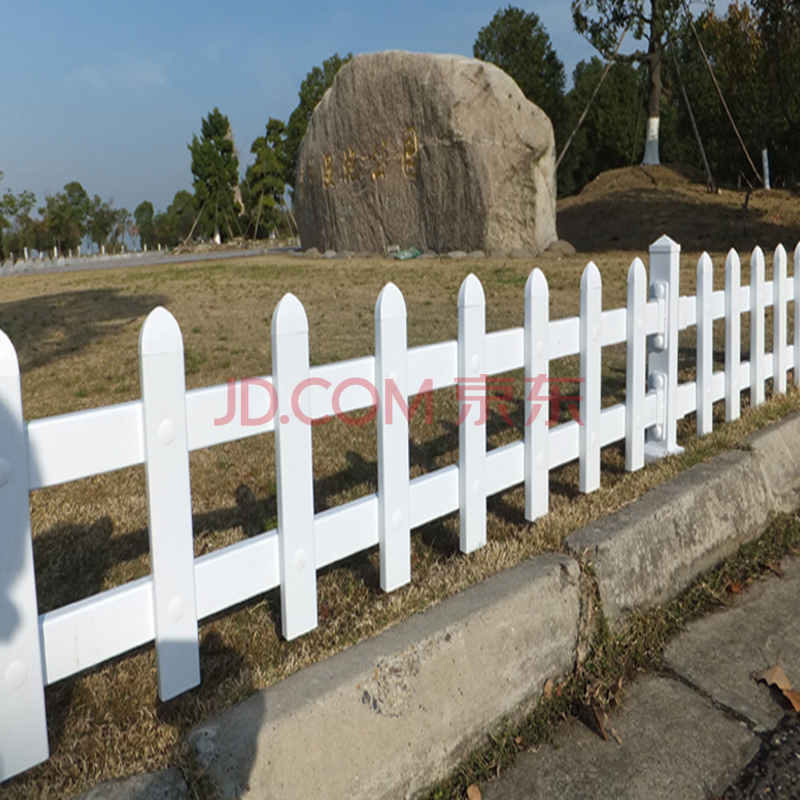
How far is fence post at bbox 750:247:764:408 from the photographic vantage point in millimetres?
4059

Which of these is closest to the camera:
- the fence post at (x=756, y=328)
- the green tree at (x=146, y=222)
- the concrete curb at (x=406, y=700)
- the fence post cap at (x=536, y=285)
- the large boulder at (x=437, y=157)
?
the concrete curb at (x=406, y=700)

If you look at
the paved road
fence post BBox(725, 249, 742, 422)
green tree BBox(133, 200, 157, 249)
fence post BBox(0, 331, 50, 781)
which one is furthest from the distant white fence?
green tree BBox(133, 200, 157, 249)

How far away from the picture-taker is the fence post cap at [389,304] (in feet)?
7.06

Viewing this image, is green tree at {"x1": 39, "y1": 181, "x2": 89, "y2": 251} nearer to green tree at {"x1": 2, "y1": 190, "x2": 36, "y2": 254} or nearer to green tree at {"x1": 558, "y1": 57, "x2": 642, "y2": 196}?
green tree at {"x1": 2, "y1": 190, "x2": 36, "y2": 254}

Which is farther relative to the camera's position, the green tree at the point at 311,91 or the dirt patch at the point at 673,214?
the green tree at the point at 311,91

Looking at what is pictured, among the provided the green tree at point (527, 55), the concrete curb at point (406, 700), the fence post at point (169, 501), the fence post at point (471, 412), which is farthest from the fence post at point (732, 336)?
the green tree at point (527, 55)

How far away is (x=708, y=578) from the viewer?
113 inches

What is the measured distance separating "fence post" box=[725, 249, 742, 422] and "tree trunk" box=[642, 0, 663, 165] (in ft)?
64.1

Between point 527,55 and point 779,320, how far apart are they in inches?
1198

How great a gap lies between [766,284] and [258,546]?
3354 millimetres

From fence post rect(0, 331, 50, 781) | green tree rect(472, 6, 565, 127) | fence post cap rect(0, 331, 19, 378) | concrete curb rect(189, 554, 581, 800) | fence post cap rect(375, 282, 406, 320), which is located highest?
green tree rect(472, 6, 565, 127)

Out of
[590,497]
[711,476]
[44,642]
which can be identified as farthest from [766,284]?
[44,642]

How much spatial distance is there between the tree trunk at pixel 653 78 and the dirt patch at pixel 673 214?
29.1 inches

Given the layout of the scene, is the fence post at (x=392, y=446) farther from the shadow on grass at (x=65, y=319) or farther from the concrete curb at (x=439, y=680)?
the shadow on grass at (x=65, y=319)
